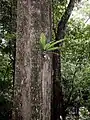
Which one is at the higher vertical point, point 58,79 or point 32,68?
point 58,79

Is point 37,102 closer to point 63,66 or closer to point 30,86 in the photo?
point 30,86

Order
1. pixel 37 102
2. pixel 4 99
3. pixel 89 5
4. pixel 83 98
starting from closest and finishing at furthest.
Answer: pixel 37 102 → pixel 4 99 → pixel 83 98 → pixel 89 5

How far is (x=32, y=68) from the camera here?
6.07ft

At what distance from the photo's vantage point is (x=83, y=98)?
9.12m

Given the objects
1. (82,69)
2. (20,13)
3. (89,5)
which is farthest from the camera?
(89,5)

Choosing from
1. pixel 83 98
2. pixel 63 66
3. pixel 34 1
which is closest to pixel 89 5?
pixel 63 66

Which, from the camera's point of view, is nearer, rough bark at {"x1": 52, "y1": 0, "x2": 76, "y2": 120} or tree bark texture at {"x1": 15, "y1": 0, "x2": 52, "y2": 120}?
tree bark texture at {"x1": 15, "y1": 0, "x2": 52, "y2": 120}

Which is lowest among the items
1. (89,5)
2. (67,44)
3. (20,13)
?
(20,13)

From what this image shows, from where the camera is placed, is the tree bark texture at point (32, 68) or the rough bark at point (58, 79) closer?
the tree bark texture at point (32, 68)

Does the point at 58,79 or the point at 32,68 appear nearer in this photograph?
the point at 32,68

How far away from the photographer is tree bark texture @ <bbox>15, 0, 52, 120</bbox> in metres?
1.83

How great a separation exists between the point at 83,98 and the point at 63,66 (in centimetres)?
153

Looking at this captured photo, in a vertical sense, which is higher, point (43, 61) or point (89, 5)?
point (89, 5)

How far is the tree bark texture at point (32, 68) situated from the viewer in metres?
1.83
